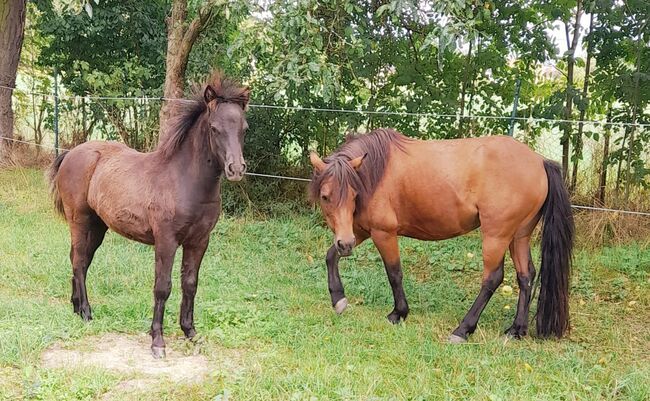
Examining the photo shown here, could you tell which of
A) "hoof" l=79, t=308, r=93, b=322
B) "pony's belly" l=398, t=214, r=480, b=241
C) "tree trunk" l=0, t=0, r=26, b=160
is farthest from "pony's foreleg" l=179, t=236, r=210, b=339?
"tree trunk" l=0, t=0, r=26, b=160

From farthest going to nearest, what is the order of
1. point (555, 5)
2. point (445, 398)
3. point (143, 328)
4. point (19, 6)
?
1. point (19, 6)
2. point (555, 5)
3. point (143, 328)
4. point (445, 398)

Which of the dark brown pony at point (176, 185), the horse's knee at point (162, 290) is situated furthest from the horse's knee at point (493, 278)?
the horse's knee at point (162, 290)

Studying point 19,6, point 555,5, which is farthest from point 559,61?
point 19,6

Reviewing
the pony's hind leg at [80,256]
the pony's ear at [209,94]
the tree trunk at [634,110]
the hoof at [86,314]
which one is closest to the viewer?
the pony's ear at [209,94]

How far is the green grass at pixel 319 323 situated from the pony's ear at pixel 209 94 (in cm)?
172

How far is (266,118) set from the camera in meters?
8.38

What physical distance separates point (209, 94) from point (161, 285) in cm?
137

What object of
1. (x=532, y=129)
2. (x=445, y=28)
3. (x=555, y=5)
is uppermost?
(x=555, y=5)

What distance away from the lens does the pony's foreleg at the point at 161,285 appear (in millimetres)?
3883

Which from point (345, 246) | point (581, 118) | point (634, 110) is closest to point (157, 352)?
point (345, 246)

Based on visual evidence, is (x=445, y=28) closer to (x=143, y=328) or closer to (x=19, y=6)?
(x=143, y=328)

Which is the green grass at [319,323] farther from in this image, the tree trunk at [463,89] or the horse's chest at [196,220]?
the tree trunk at [463,89]

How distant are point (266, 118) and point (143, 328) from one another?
182 inches

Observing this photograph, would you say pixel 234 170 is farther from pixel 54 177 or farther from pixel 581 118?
pixel 581 118
